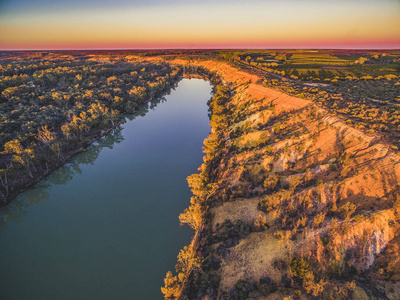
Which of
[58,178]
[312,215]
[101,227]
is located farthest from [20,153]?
[312,215]

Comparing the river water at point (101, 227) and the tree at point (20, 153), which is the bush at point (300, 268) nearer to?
the river water at point (101, 227)

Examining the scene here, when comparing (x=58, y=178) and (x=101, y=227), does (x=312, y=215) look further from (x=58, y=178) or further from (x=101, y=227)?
(x=58, y=178)

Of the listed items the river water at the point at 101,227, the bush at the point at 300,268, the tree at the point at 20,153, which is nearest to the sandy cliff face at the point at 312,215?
the bush at the point at 300,268

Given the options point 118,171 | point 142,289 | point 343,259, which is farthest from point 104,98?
point 343,259

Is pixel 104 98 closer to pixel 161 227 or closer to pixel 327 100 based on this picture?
pixel 161 227

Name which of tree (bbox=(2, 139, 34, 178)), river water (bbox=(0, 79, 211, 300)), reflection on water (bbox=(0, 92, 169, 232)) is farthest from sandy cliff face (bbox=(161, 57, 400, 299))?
tree (bbox=(2, 139, 34, 178))

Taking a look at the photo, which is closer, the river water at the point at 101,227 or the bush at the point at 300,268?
the bush at the point at 300,268
